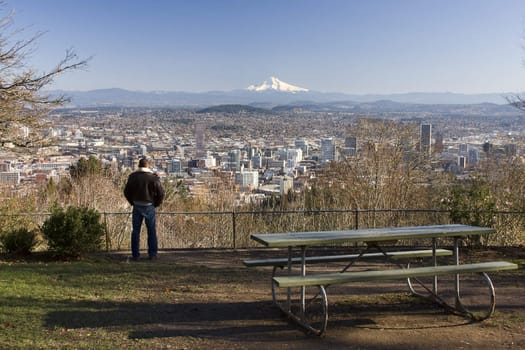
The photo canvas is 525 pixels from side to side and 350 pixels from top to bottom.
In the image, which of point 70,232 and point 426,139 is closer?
point 70,232

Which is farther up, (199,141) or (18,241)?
(199,141)

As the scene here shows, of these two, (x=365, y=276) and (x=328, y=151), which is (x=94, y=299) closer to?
(x=365, y=276)

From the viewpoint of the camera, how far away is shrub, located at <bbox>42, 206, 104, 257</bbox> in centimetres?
1045

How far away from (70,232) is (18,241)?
1333 millimetres

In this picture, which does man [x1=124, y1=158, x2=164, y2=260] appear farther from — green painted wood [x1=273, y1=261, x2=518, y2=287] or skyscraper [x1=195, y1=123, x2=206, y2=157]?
skyscraper [x1=195, y1=123, x2=206, y2=157]

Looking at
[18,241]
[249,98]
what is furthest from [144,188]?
[249,98]

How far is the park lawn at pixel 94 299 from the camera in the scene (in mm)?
5867

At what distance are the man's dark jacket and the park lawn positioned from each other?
1.13 m

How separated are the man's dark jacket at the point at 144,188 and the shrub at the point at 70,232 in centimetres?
86

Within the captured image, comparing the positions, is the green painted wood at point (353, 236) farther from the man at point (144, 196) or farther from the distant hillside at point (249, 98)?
the distant hillside at point (249, 98)

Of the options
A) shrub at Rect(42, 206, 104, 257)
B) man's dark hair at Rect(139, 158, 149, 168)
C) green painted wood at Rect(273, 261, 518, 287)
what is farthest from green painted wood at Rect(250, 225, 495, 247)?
shrub at Rect(42, 206, 104, 257)

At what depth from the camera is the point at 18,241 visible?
1105 centimetres

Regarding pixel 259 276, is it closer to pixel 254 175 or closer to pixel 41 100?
pixel 41 100

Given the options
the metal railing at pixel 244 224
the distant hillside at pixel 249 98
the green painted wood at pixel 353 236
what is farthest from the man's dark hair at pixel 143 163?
the distant hillside at pixel 249 98
